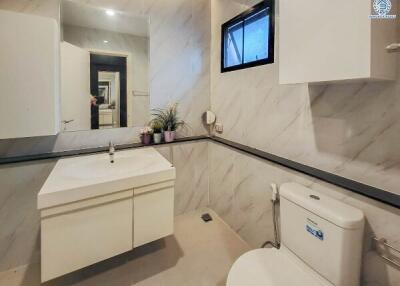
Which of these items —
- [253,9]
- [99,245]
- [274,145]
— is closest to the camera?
[99,245]

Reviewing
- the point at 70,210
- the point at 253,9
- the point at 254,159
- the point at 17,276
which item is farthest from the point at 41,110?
the point at 253,9

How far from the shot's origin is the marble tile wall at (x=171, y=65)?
5.86 ft

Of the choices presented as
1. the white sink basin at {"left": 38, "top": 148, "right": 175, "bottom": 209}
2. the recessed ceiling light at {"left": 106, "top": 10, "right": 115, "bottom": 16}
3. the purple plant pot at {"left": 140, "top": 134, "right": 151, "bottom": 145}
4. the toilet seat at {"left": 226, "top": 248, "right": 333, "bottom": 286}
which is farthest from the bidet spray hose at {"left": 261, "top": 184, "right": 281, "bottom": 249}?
the recessed ceiling light at {"left": 106, "top": 10, "right": 115, "bottom": 16}

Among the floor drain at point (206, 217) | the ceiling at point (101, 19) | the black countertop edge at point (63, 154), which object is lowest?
the floor drain at point (206, 217)

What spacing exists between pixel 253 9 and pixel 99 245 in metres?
1.89

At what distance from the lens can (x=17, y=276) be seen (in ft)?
5.21

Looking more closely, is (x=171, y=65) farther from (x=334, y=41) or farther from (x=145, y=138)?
(x=334, y=41)

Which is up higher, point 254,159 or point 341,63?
point 341,63

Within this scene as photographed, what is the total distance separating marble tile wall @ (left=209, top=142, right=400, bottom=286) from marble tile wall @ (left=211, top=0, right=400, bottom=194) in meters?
0.11

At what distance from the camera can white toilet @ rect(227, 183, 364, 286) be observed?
986 millimetres

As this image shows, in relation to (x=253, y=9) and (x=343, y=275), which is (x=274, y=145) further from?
(x=253, y=9)

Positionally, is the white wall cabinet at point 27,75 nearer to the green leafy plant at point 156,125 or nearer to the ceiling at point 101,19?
the ceiling at point 101,19

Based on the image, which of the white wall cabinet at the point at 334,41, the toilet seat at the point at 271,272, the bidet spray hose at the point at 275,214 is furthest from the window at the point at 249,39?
the toilet seat at the point at 271,272

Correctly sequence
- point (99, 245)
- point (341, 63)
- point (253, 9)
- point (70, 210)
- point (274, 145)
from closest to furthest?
1. point (341, 63)
2. point (70, 210)
3. point (99, 245)
4. point (274, 145)
5. point (253, 9)
